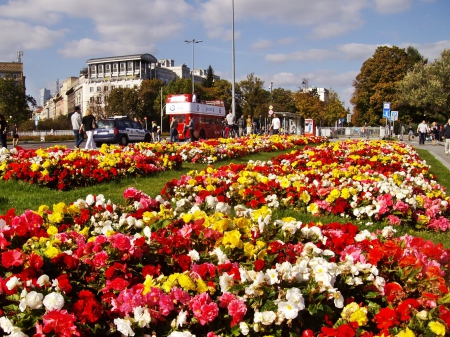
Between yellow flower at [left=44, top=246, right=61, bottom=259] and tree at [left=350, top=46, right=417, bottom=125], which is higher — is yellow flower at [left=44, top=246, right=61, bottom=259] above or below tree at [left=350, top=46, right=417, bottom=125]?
below

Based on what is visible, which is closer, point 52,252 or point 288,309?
point 288,309

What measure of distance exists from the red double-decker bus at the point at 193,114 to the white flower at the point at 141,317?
93.3 feet

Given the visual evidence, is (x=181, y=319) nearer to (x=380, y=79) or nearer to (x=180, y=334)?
(x=180, y=334)

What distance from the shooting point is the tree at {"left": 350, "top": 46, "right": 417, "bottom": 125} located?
67.0 meters

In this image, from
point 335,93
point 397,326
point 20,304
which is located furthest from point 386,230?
point 335,93

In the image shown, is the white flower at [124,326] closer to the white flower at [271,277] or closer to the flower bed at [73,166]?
the white flower at [271,277]

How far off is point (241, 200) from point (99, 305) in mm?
4780

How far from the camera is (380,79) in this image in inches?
2675

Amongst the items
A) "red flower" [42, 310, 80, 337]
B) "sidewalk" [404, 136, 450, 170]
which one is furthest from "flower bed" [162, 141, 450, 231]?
"sidewalk" [404, 136, 450, 170]

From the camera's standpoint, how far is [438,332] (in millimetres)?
2533

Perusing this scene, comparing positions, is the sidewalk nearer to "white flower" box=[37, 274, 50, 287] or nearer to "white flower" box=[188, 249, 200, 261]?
"white flower" box=[188, 249, 200, 261]

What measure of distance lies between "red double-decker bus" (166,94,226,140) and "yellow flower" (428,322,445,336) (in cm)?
2866

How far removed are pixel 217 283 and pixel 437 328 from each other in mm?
1263

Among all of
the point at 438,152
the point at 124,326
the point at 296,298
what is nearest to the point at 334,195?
the point at 296,298
